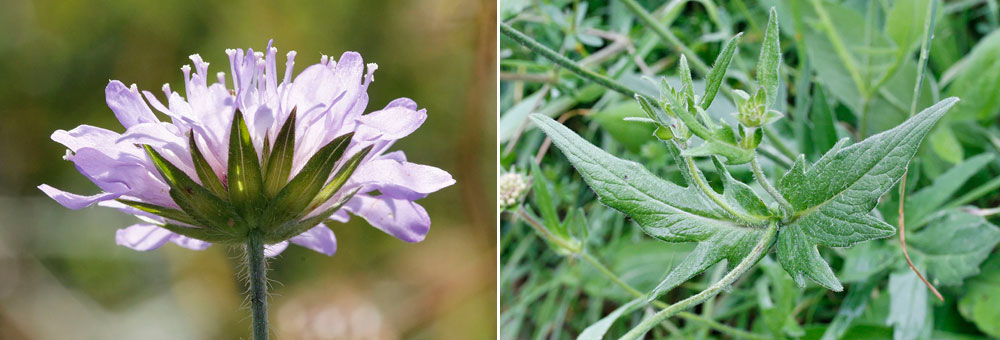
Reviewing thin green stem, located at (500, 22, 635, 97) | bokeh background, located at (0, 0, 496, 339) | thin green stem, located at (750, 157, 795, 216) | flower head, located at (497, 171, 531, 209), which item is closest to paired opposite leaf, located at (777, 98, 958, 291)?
thin green stem, located at (750, 157, 795, 216)

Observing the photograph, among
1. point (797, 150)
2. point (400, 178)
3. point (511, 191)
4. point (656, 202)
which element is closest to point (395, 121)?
point (400, 178)

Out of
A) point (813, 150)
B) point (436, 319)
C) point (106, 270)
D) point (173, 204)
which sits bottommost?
point (436, 319)

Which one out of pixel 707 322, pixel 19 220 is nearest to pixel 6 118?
pixel 19 220

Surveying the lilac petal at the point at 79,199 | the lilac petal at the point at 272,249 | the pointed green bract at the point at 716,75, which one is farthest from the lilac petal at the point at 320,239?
the pointed green bract at the point at 716,75

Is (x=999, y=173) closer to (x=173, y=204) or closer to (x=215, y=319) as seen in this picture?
(x=173, y=204)

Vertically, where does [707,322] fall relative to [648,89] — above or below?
below
